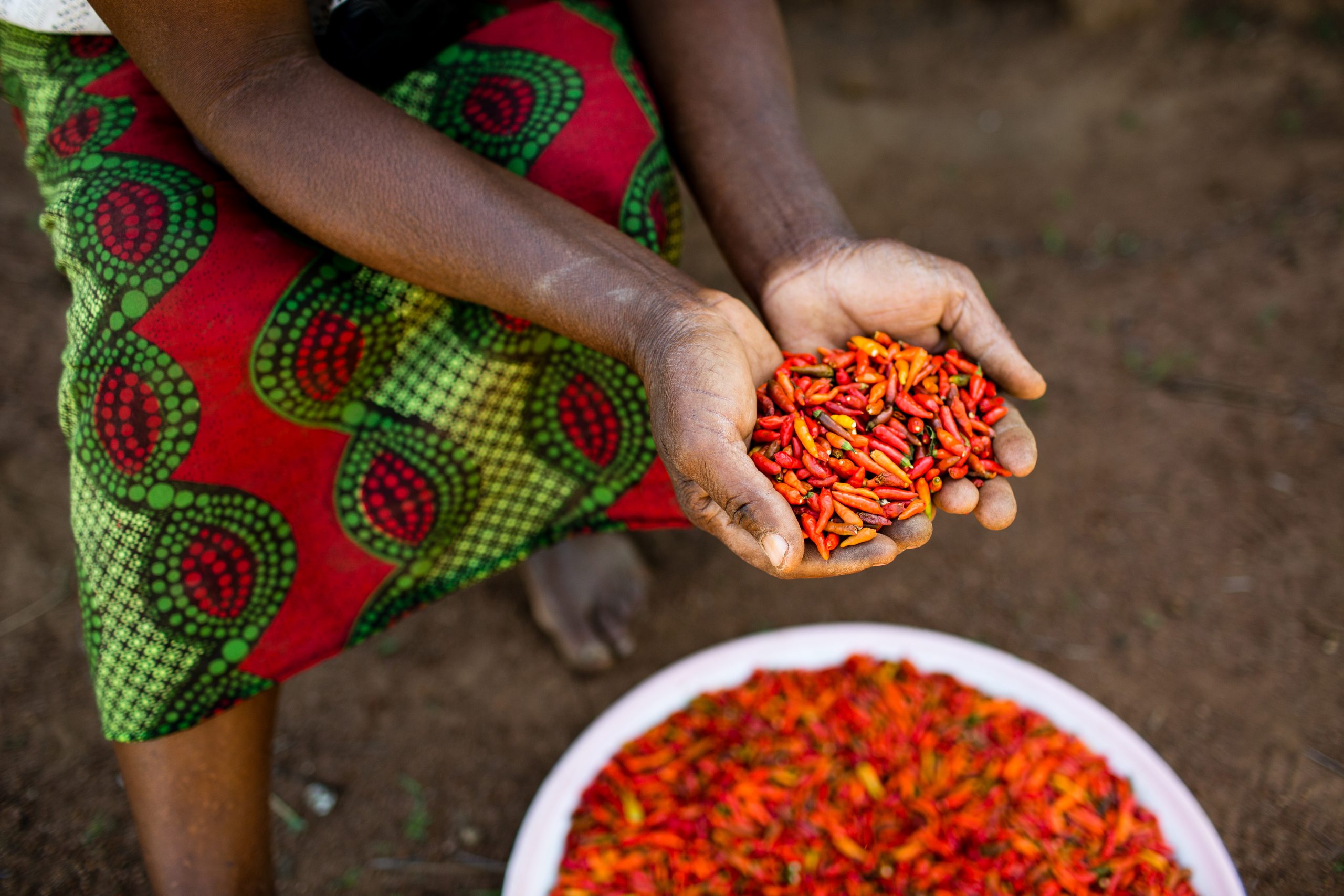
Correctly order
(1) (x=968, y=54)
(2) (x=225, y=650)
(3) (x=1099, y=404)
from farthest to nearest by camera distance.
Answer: (1) (x=968, y=54), (3) (x=1099, y=404), (2) (x=225, y=650)

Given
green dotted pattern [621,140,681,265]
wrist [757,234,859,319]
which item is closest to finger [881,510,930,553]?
wrist [757,234,859,319]

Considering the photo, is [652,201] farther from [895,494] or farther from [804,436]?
[895,494]

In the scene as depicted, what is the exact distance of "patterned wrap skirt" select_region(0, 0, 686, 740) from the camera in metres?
1.83

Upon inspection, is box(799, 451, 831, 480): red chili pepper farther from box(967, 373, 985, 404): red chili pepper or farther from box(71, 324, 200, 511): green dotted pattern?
box(71, 324, 200, 511): green dotted pattern

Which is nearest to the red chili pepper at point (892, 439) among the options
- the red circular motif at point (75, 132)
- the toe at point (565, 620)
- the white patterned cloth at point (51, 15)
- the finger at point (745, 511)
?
the finger at point (745, 511)

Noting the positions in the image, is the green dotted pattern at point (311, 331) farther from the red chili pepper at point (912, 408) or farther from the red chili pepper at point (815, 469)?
the red chili pepper at point (912, 408)

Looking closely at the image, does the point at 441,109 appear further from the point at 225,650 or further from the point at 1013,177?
the point at 1013,177

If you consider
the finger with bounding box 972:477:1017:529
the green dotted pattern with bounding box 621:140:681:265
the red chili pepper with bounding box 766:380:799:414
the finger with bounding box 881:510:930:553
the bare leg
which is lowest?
the bare leg

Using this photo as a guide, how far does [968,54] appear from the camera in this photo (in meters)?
5.66

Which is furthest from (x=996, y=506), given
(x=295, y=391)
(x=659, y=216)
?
(x=295, y=391)

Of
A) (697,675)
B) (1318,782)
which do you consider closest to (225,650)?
(697,675)

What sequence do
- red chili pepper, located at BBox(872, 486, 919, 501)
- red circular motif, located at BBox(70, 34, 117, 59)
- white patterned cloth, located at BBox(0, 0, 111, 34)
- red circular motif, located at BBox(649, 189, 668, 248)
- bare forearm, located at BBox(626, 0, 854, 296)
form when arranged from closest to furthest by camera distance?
red chili pepper, located at BBox(872, 486, 919, 501) < white patterned cloth, located at BBox(0, 0, 111, 34) < red circular motif, located at BBox(70, 34, 117, 59) < red circular motif, located at BBox(649, 189, 668, 248) < bare forearm, located at BBox(626, 0, 854, 296)

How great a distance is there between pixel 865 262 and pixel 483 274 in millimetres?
942

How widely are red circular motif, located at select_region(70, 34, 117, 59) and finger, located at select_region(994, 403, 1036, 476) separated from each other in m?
2.37
